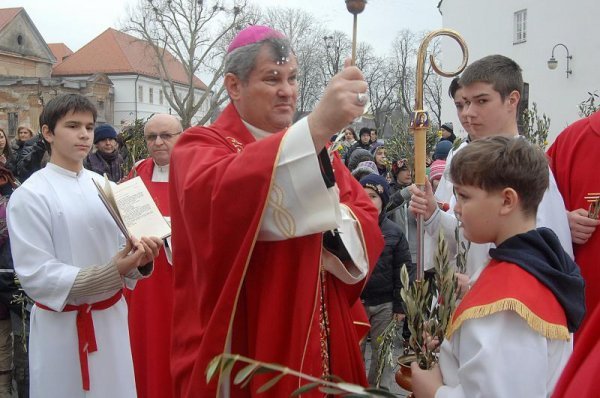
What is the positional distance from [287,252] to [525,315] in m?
0.84

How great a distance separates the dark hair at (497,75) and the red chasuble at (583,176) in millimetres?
379

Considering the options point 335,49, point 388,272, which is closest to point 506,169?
point 388,272

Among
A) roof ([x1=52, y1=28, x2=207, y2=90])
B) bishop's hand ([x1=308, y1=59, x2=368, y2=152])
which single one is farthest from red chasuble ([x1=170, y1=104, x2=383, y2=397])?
roof ([x1=52, y1=28, x2=207, y2=90])

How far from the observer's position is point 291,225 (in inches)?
79.5

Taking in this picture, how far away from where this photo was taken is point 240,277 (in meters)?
2.07

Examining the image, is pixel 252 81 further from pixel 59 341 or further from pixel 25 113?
pixel 25 113

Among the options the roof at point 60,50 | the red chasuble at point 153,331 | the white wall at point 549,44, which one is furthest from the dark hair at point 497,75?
the roof at point 60,50

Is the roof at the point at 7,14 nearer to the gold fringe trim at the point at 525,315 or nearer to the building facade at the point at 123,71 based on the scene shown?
the building facade at the point at 123,71

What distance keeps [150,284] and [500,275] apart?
2.70 m

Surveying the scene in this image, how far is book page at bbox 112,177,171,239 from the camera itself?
3254mm

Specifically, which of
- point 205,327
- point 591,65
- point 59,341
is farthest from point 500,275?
point 591,65

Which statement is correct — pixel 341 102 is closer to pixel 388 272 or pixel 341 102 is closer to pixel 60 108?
pixel 60 108

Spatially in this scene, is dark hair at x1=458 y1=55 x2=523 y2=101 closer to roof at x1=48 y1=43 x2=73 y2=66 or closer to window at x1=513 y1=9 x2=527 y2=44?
window at x1=513 y1=9 x2=527 y2=44

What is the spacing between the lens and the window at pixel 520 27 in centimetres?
2528
